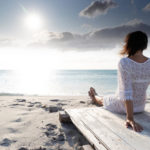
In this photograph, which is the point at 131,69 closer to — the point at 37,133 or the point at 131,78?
the point at 131,78

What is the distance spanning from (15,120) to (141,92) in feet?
8.83

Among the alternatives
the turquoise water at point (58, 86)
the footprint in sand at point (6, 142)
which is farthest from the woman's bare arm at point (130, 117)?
the turquoise water at point (58, 86)

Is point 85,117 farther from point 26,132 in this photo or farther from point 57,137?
point 26,132

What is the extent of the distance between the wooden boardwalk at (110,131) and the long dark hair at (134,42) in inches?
43.4

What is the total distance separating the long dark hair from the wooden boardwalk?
43.4 inches

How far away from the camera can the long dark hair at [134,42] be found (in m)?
2.24

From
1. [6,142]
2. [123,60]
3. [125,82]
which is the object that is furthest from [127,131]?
[6,142]

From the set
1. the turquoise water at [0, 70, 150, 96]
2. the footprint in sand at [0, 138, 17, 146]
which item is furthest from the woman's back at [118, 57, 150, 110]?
the turquoise water at [0, 70, 150, 96]

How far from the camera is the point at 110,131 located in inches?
81.5

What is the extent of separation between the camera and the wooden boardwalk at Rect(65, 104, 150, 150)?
170 centimetres

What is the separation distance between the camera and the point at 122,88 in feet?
7.66

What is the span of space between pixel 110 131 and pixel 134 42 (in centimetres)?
134

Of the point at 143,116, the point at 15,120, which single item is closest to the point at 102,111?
the point at 143,116

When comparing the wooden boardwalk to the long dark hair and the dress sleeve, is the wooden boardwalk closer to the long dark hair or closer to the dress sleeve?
the dress sleeve
